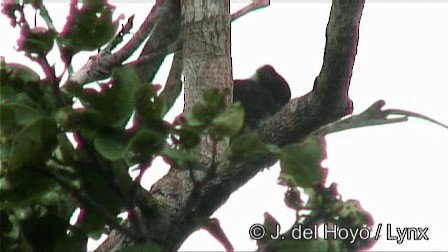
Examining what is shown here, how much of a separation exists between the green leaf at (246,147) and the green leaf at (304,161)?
Result: 3 cm

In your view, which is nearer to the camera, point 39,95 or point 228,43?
point 39,95

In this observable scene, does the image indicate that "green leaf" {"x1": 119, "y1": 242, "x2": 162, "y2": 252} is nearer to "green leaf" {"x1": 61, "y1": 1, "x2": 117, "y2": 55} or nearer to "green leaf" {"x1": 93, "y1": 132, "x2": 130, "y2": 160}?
"green leaf" {"x1": 93, "y1": 132, "x2": 130, "y2": 160}

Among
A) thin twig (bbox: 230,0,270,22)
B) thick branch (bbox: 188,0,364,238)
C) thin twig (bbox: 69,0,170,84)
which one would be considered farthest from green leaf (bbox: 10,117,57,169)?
thin twig (bbox: 230,0,270,22)

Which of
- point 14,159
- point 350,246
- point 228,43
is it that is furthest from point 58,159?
point 228,43

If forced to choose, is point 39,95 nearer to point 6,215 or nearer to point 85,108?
point 85,108

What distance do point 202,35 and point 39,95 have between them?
82 centimetres

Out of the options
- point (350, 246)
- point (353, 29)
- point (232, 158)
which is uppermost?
point (353, 29)

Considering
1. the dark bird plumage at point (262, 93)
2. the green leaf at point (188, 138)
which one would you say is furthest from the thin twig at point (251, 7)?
the green leaf at point (188, 138)

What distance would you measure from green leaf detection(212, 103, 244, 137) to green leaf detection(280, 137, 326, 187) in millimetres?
61

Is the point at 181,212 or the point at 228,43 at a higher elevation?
the point at 228,43

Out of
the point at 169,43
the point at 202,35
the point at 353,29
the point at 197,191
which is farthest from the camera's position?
the point at 169,43

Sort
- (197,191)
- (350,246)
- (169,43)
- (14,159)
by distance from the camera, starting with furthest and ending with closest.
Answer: (169,43) < (350,246) < (197,191) < (14,159)

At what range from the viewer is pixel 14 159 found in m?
0.93

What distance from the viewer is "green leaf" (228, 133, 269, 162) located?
3.08ft
